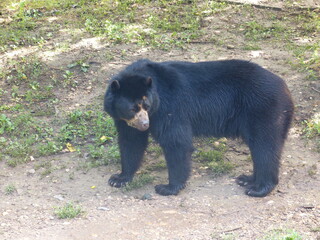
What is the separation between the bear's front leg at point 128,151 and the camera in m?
6.22

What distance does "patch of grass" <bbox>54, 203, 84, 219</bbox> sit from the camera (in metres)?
5.54

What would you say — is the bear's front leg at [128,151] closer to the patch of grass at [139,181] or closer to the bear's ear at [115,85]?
the patch of grass at [139,181]

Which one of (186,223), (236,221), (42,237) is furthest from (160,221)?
(42,237)

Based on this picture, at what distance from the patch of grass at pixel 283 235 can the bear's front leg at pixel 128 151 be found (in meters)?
2.03

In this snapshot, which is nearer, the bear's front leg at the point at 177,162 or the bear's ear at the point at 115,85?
the bear's ear at the point at 115,85

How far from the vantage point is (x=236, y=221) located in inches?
212

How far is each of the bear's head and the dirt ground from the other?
97 centimetres

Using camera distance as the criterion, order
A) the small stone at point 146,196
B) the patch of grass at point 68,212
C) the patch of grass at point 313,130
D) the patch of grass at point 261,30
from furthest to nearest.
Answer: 1. the patch of grass at point 261,30
2. the patch of grass at point 313,130
3. the small stone at point 146,196
4. the patch of grass at point 68,212

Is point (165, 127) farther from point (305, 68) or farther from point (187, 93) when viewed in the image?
point (305, 68)

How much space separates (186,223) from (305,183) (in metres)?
1.69

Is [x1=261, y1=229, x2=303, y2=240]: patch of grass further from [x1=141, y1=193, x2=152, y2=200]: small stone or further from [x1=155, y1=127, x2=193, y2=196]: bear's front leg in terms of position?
[x1=141, y1=193, x2=152, y2=200]: small stone

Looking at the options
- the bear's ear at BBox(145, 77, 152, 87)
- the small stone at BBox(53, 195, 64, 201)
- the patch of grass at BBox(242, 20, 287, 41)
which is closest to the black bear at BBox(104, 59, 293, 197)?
the bear's ear at BBox(145, 77, 152, 87)

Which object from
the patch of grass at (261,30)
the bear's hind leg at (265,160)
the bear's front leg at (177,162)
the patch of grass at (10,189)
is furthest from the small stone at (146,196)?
the patch of grass at (261,30)

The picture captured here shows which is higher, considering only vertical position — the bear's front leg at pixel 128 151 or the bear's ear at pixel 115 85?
the bear's ear at pixel 115 85
